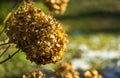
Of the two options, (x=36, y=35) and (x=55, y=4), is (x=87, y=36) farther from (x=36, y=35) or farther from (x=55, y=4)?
(x=36, y=35)

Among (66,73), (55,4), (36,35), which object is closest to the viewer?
(36,35)

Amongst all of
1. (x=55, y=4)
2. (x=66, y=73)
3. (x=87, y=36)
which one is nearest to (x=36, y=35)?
(x=66, y=73)

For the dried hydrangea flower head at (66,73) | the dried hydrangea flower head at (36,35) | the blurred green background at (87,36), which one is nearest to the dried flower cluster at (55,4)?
the dried hydrangea flower head at (66,73)

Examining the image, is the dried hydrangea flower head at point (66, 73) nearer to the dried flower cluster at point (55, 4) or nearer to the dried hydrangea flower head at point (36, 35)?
the dried flower cluster at point (55, 4)

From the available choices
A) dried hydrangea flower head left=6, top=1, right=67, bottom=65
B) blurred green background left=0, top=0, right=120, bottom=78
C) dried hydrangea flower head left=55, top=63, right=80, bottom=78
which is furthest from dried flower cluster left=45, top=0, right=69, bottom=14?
dried hydrangea flower head left=6, top=1, right=67, bottom=65

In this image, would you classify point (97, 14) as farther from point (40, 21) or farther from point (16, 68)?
point (40, 21)

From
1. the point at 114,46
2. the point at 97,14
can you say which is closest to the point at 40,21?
the point at 114,46

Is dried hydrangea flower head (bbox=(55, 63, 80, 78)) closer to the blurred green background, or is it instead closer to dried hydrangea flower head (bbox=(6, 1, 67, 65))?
dried hydrangea flower head (bbox=(6, 1, 67, 65))
